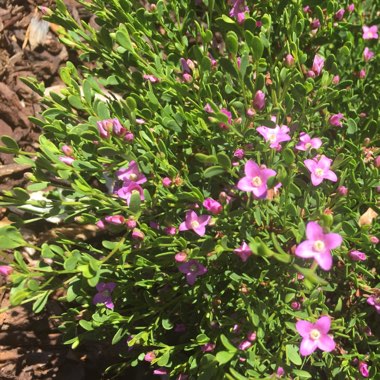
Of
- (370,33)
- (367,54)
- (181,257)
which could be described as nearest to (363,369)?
(181,257)

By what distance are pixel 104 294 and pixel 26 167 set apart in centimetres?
145

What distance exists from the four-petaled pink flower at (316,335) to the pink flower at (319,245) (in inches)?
17.4

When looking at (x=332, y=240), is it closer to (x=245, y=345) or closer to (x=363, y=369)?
(x=245, y=345)

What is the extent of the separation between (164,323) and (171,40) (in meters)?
1.67

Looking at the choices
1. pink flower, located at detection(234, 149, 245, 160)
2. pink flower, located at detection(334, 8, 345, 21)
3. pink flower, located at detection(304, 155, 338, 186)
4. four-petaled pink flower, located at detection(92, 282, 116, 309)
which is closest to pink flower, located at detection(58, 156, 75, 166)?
four-petaled pink flower, located at detection(92, 282, 116, 309)

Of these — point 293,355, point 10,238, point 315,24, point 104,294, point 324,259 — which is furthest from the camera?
point 315,24

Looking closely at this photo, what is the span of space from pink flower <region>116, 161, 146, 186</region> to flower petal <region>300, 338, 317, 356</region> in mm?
1032

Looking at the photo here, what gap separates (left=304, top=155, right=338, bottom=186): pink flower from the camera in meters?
2.20

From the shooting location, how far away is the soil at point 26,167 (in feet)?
10.4

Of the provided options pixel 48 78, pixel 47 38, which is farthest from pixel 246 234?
pixel 47 38

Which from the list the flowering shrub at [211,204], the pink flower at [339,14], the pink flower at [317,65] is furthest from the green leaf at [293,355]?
the pink flower at [339,14]

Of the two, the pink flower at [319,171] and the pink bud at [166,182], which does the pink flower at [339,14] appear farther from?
the pink bud at [166,182]

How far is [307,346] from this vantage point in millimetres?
2092

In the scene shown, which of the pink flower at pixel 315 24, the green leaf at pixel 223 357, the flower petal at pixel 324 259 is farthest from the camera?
the pink flower at pixel 315 24
